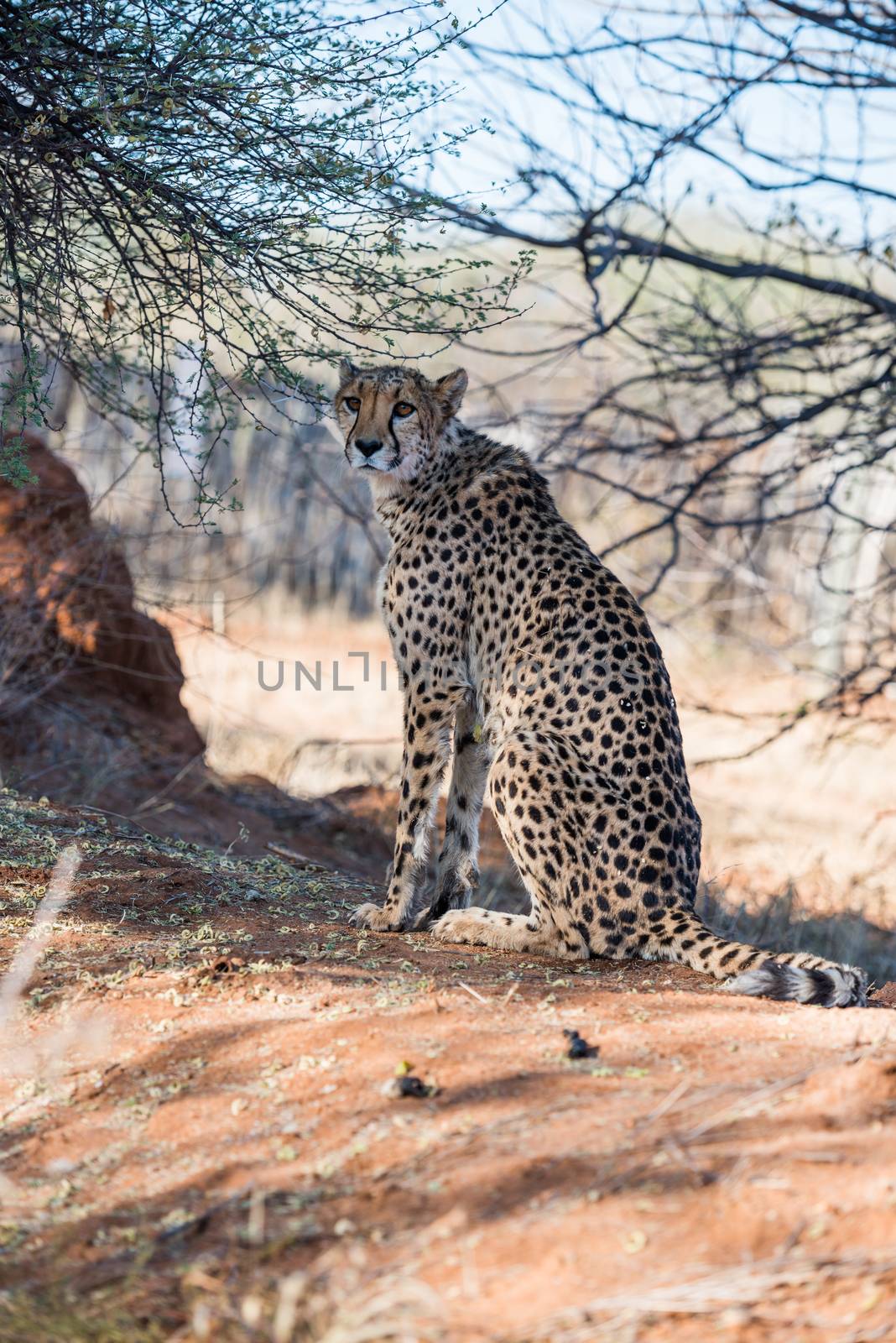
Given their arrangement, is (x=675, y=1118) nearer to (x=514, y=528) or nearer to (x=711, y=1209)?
(x=711, y=1209)

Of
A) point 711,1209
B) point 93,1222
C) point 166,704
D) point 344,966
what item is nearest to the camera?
point 711,1209

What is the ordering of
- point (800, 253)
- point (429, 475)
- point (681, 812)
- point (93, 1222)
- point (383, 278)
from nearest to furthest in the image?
→ point (93, 1222) < point (681, 812) < point (383, 278) < point (429, 475) < point (800, 253)

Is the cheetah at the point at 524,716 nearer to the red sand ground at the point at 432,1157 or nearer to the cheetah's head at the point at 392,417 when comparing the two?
the cheetah's head at the point at 392,417

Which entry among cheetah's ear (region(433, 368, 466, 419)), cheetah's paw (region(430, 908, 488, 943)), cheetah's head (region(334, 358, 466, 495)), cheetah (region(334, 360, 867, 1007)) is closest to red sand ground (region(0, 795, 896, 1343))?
cheetah (region(334, 360, 867, 1007))

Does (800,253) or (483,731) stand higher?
(800,253)

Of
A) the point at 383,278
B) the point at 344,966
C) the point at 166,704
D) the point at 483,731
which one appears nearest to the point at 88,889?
the point at 344,966

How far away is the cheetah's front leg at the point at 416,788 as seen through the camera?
12.7 feet

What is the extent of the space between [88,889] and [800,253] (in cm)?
361

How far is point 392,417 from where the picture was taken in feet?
13.7

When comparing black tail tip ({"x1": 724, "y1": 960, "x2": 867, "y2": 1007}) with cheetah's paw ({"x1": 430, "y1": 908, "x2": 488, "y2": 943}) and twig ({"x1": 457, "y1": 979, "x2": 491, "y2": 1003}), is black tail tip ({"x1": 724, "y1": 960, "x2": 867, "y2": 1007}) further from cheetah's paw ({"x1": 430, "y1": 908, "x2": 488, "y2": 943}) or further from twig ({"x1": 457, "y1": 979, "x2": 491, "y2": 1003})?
cheetah's paw ({"x1": 430, "y1": 908, "x2": 488, "y2": 943})

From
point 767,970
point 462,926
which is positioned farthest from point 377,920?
point 767,970

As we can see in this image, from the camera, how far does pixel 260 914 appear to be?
3.77m

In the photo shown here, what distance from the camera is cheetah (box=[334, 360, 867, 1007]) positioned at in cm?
349

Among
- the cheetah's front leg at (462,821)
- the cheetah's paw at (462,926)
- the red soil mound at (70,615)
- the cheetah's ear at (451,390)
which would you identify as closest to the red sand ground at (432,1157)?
the cheetah's paw at (462,926)
